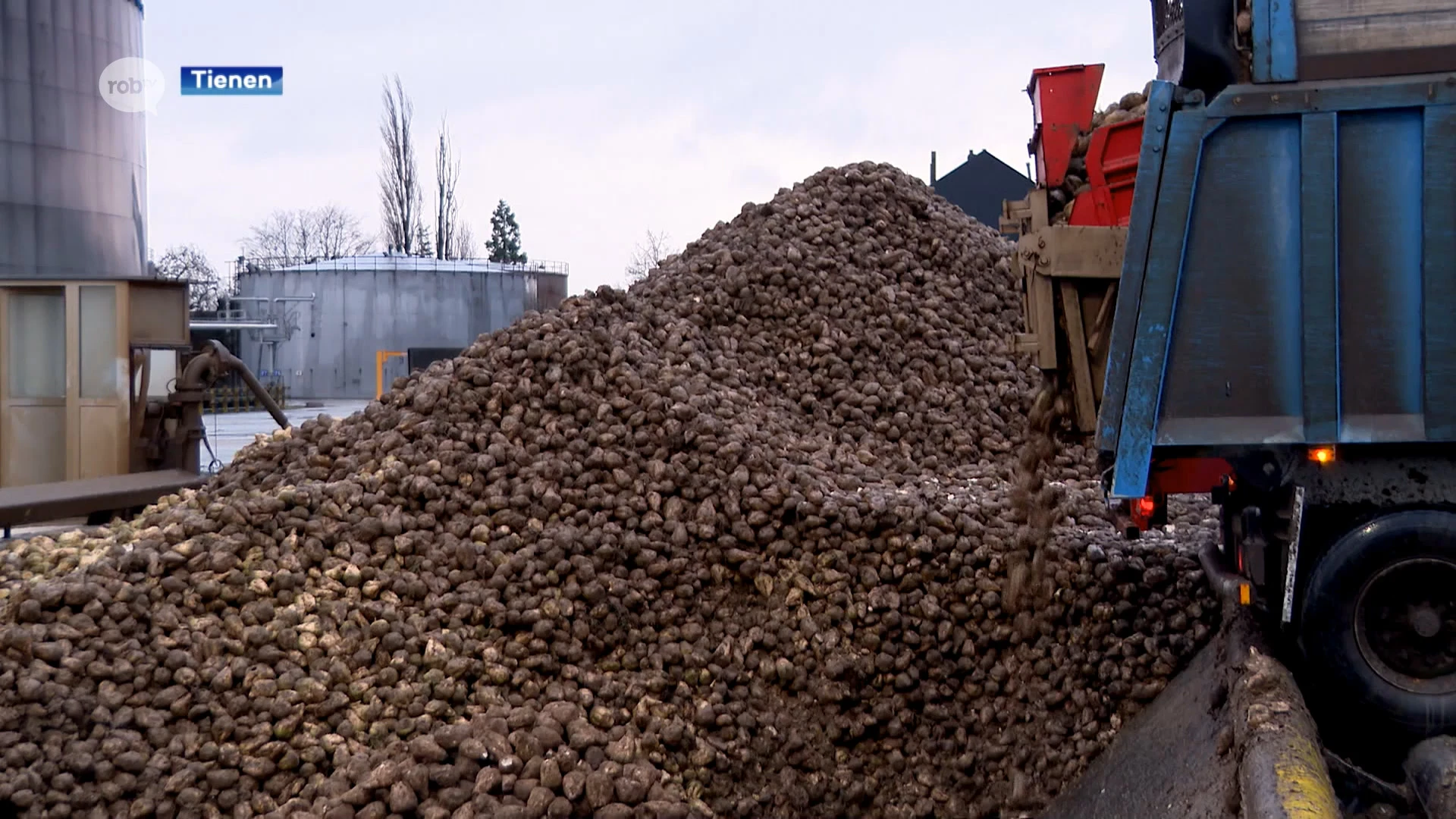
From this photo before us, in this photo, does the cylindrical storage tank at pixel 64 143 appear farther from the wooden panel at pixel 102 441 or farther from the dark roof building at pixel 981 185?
the dark roof building at pixel 981 185

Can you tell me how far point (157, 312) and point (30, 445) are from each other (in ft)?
5.15

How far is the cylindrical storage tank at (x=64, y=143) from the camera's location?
14.9 metres

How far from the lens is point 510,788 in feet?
16.5

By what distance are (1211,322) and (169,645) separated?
471 cm

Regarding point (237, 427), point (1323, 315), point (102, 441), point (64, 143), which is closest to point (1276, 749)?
point (1323, 315)

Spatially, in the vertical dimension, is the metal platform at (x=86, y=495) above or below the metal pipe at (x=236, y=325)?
below

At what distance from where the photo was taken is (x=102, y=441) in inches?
363

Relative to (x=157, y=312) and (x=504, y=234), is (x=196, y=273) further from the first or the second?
(x=157, y=312)

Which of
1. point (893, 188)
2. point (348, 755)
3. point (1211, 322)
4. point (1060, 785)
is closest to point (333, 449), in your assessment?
point (348, 755)

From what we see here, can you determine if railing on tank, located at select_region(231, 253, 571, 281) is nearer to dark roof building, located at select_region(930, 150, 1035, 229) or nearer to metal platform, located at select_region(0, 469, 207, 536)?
dark roof building, located at select_region(930, 150, 1035, 229)

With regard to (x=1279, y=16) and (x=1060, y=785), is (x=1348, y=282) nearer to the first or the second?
(x=1279, y=16)

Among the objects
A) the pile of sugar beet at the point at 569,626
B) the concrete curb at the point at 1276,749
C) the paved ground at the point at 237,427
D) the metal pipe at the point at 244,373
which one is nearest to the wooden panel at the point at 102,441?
the paved ground at the point at 237,427

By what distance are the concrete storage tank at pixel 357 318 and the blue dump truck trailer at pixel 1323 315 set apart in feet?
88.1

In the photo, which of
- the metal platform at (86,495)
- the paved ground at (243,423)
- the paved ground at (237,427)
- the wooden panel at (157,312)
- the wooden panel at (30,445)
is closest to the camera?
the metal platform at (86,495)
